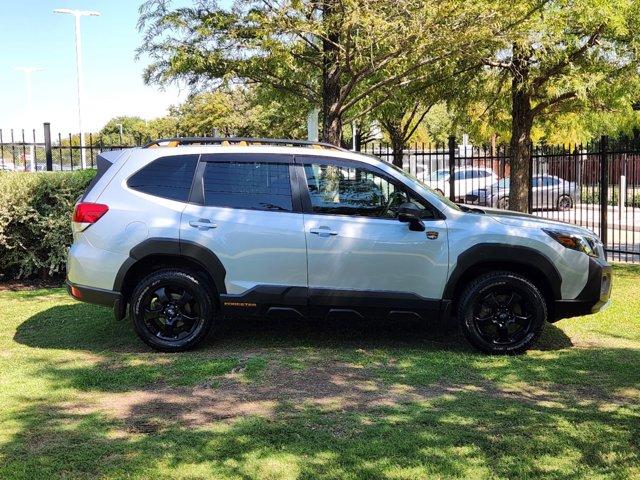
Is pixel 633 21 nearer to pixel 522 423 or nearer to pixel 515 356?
pixel 515 356

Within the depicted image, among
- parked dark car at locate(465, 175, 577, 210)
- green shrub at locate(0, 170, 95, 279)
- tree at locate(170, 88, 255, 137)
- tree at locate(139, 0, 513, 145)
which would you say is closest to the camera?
tree at locate(139, 0, 513, 145)

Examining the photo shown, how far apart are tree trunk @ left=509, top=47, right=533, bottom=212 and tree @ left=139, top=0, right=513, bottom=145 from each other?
A: 11.0 feet

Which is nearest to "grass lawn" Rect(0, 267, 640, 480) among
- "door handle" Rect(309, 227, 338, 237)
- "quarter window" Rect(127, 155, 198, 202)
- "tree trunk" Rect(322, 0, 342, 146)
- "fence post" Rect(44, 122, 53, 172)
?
"door handle" Rect(309, 227, 338, 237)

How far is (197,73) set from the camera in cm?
902

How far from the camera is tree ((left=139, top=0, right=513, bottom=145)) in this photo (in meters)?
7.89

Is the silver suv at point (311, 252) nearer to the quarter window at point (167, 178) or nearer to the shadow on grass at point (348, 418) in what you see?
the quarter window at point (167, 178)

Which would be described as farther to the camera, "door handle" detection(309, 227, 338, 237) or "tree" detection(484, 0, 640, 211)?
"tree" detection(484, 0, 640, 211)

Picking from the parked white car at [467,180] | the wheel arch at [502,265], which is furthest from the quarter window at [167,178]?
the parked white car at [467,180]

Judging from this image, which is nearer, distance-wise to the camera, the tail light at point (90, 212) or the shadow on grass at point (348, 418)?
the shadow on grass at point (348, 418)

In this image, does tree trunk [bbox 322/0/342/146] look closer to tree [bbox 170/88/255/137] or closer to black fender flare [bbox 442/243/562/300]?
black fender flare [bbox 442/243/562/300]

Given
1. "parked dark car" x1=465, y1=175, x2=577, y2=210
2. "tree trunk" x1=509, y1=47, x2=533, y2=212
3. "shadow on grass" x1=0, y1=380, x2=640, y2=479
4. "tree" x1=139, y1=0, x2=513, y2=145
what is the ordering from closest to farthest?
"shadow on grass" x1=0, y1=380, x2=640, y2=479
"tree" x1=139, y1=0, x2=513, y2=145
"tree trunk" x1=509, y1=47, x2=533, y2=212
"parked dark car" x1=465, y1=175, x2=577, y2=210

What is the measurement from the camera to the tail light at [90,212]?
19.6 ft

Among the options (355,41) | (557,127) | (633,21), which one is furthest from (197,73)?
(557,127)

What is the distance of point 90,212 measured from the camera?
599cm
